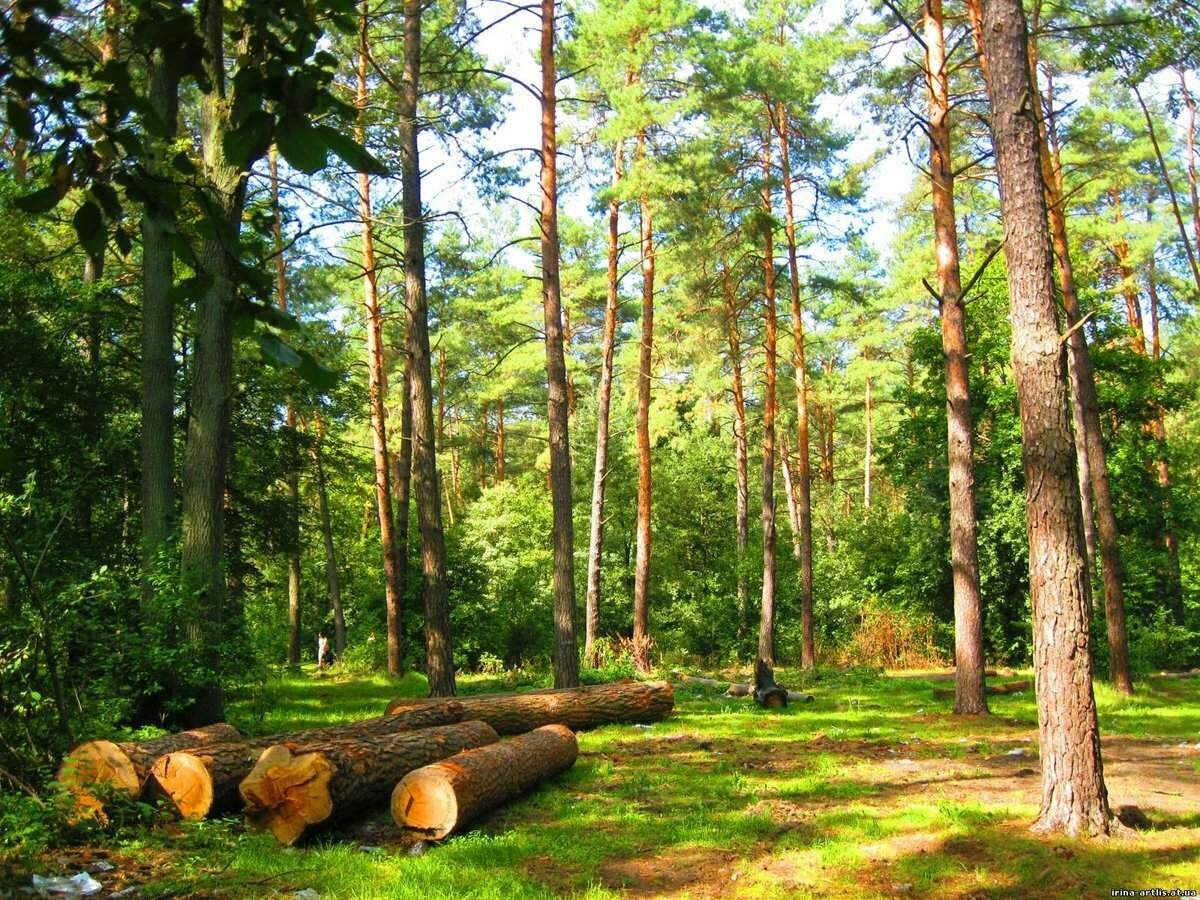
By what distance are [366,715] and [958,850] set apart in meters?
8.85

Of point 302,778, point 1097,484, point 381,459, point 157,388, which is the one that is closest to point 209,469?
point 157,388

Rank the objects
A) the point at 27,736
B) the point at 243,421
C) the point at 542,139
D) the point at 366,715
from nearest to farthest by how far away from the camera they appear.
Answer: the point at 27,736 → the point at 366,715 → the point at 542,139 → the point at 243,421

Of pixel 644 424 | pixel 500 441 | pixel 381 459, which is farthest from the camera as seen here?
pixel 500 441

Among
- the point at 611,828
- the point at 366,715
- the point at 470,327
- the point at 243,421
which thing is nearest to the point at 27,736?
the point at 611,828

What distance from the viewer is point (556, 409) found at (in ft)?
44.2

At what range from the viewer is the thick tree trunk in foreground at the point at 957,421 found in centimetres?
1185

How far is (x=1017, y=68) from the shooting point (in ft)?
20.9

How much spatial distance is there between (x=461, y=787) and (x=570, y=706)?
5328 mm

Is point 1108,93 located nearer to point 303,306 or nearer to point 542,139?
point 542,139

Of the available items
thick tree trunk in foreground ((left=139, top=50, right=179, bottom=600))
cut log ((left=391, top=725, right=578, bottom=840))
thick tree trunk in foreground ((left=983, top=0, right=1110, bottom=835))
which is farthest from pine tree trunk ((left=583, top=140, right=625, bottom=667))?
thick tree trunk in foreground ((left=983, top=0, right=1110, bottom=835))

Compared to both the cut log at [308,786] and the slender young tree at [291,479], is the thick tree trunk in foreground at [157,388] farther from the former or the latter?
the cut log at [308,786]

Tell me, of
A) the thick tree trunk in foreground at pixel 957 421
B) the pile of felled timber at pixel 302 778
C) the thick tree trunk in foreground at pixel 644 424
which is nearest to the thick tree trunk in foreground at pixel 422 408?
the pile of felled timber at pixel 302 778

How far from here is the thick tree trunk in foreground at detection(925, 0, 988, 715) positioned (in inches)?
467

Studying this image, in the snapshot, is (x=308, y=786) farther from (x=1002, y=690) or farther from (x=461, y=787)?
(x=1002, y=690)
